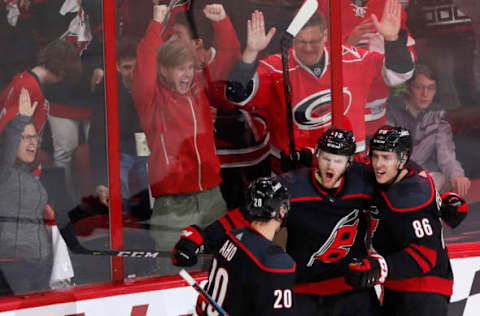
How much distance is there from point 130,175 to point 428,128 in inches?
66.3

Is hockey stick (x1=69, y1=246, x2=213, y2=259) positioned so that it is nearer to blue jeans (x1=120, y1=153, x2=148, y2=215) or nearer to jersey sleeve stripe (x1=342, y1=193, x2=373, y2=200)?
blue jeans (x1=120, y1=153, x2=148, y2=215)

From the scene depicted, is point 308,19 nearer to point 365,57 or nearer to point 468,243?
point 365,57

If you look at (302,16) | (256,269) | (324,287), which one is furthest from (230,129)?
(256,269)

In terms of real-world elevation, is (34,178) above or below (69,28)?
below

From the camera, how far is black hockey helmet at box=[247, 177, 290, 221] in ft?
8.68

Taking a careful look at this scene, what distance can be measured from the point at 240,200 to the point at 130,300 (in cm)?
77

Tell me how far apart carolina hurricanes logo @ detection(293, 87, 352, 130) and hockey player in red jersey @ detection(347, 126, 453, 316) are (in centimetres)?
59

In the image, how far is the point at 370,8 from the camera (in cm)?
388

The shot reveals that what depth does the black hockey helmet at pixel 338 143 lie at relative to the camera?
3166mm

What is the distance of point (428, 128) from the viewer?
13.1 ft

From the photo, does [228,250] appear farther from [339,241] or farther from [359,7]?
[359,7]

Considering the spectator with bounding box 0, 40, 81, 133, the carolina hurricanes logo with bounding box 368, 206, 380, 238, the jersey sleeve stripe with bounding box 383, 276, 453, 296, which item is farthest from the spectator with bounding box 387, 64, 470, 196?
the spectator with bounding box 0, 40, 81, 133

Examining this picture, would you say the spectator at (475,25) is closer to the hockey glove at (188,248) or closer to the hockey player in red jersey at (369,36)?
the hockey player in red jersey at (369,36)

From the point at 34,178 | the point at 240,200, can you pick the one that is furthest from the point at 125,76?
the point at 240,200
